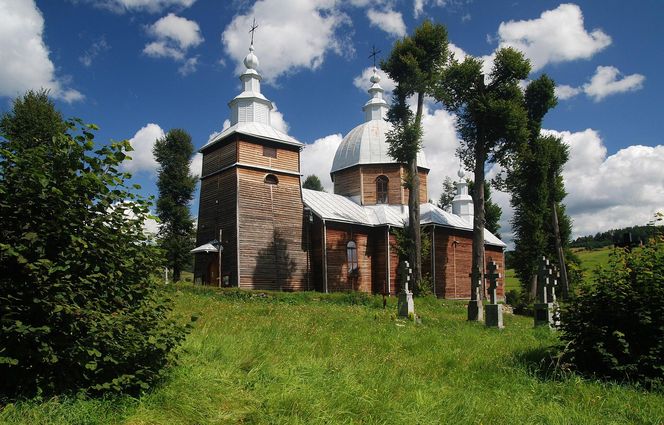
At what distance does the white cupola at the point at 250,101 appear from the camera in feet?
82.7

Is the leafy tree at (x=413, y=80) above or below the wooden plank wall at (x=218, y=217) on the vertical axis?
above

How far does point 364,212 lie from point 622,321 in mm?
22466

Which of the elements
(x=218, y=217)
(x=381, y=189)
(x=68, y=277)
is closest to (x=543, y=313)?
(x=68, y=277)

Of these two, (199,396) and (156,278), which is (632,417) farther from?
(156,278)

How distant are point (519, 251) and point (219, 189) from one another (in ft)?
61.0

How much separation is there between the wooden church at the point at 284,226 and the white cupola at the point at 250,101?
5 cm

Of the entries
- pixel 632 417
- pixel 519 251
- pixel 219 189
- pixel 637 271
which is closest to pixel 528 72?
pixel 519 251

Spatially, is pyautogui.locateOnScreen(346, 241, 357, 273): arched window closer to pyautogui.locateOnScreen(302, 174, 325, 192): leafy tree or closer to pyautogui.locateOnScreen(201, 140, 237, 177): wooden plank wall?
pyautogui.locateOnScreen(201, 140, 237, 177): wooden plank wall

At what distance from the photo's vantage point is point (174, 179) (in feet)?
104

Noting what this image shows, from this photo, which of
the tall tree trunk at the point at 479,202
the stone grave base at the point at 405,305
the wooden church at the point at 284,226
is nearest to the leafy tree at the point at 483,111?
the tall tree trunk at the point at 479,202

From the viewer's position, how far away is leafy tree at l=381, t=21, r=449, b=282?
2347 centimetres

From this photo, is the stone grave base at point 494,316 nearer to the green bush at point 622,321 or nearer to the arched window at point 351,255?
the green bush at point 622,321

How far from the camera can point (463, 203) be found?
38156mm

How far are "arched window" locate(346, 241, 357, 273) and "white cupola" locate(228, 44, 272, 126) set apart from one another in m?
8.04
